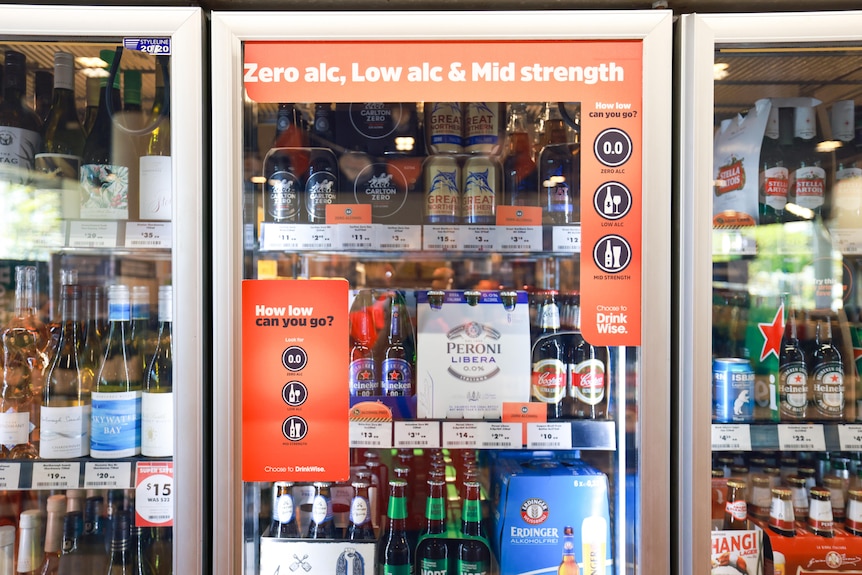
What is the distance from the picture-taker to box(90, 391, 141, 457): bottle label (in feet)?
4.11

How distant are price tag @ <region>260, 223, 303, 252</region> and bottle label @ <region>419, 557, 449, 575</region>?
865mm

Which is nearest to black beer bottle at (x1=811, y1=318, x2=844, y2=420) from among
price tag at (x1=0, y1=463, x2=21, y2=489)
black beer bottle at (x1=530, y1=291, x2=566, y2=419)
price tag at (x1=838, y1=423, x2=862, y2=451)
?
price tag at (x1=838, y1=423, x2=862, y2=451)

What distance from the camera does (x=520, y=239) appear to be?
133 centimetres

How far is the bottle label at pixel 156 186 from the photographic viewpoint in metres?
1.29

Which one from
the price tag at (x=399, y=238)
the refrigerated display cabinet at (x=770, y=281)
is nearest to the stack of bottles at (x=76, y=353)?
the price tag at (x=399, y=238)

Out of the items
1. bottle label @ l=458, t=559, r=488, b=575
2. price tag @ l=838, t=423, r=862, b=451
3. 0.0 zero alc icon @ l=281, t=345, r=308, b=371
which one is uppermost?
0.0 zero alc icon @ l=281, t=345, r=308, b=371

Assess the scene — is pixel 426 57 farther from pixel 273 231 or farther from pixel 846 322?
pixel 846 322

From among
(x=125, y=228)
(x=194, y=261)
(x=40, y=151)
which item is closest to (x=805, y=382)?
(x=194, y=261)

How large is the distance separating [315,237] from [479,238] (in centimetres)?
40

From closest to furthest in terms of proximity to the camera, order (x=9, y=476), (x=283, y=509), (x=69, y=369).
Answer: (x=9, y=476), (x=283, y=509), (x=69, y=369)

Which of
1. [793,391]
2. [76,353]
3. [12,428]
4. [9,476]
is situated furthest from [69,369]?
[793,391]

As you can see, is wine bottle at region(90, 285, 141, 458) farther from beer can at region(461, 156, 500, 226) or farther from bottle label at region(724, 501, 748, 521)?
bottle label at region(724, 501, 748, 521)

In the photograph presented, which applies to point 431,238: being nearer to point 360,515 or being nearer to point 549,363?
point 549,363

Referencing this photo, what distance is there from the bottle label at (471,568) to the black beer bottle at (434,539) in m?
0.04
